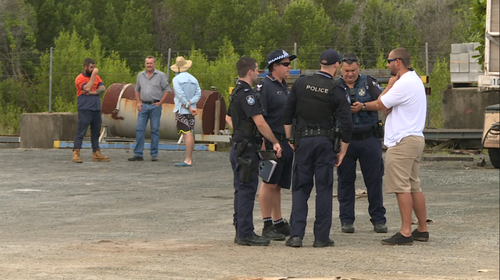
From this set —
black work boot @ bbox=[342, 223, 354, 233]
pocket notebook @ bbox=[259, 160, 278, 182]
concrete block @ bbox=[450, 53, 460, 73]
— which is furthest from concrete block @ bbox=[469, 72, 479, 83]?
pocket notebook @ bbox=[259, 160, 278, 182]

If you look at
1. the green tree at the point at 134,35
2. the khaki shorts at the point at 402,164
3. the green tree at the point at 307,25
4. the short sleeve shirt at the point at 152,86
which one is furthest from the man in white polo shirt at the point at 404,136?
the green tree at the point at 134,35

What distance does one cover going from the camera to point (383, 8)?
4775cm

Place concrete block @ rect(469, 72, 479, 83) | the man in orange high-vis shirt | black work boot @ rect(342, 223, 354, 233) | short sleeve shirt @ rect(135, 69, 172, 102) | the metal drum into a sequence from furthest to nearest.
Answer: concrete block @ rect(469, 72, 479, 83) < the metal drum < short sleeve shirt @ rect(135, 69, 172, 102) < the man in orange high-vis shirt < black work boot @ rect(342, 223, 354, 233)

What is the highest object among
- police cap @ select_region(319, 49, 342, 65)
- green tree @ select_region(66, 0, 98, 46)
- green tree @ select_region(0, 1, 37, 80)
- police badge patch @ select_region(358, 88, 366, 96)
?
green tree @ select_region(66, 0, 98, 46)

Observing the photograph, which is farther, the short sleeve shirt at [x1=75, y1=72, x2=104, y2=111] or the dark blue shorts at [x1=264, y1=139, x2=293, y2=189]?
the short sleeve shirt at [x1=75, y1=72, x2=104, y2=111]

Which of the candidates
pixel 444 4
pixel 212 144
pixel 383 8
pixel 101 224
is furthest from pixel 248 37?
pixel 101 224

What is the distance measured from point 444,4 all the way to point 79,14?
2050 centimetres

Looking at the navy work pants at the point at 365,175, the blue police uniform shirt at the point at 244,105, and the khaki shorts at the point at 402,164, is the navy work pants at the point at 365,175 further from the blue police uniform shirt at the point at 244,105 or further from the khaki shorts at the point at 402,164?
the blue police uniform shirt at the point at 244,105

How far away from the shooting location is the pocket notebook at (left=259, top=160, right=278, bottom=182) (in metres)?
8.32

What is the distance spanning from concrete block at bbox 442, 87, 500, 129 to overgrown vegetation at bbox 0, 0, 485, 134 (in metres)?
13.0

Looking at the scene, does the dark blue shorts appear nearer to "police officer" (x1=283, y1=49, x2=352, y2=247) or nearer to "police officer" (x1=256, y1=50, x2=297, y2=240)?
"police officer" (x1=256, y1=50, x2=297, y2=240)

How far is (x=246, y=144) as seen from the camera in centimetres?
816

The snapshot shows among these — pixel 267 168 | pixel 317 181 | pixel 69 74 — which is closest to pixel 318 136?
pixel 317 181

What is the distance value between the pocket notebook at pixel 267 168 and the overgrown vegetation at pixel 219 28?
91.1 feet
